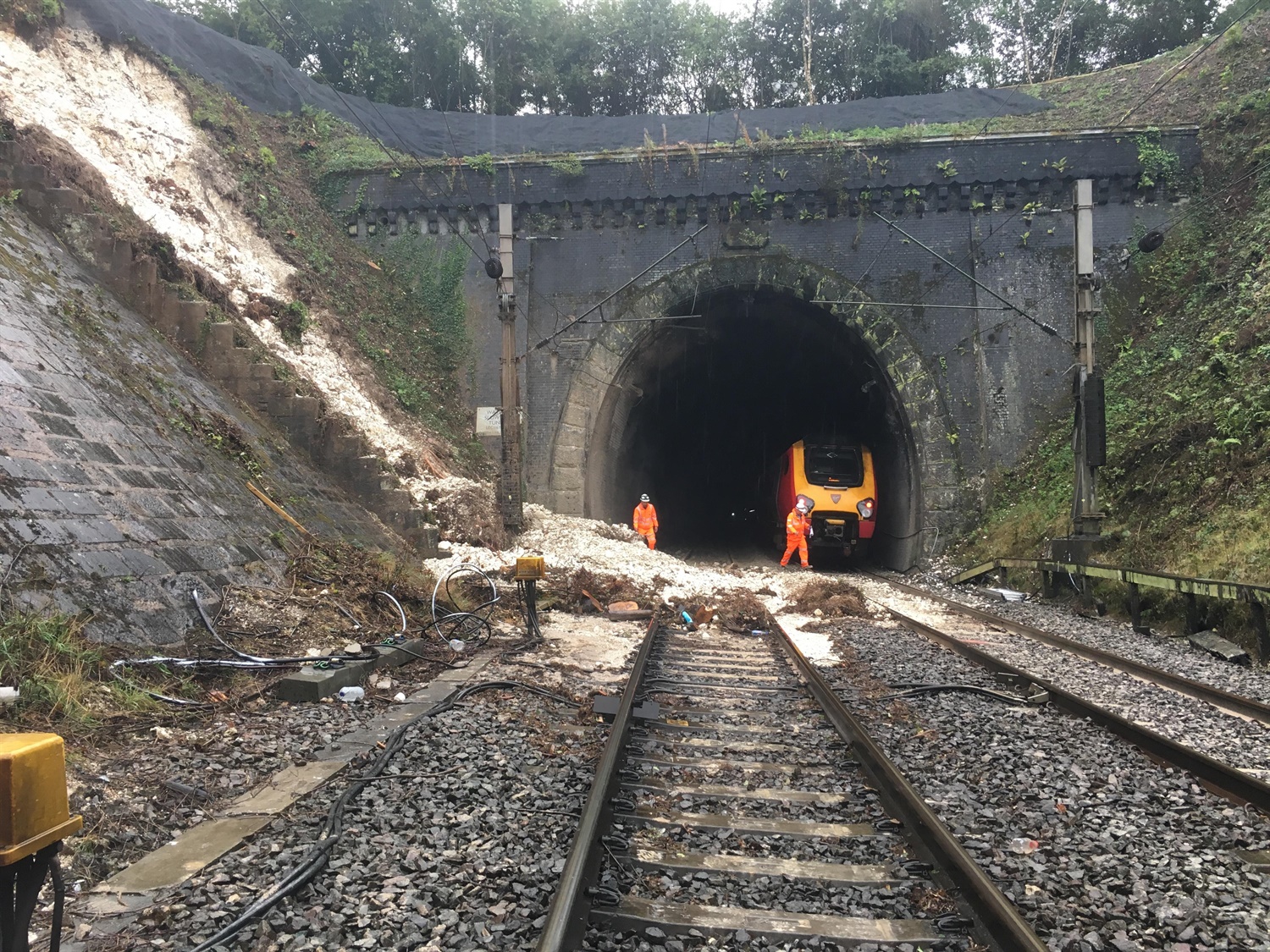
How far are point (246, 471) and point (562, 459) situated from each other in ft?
30.1

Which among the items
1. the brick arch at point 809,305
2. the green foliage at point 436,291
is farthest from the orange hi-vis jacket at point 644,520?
the green foliage at point 436,291

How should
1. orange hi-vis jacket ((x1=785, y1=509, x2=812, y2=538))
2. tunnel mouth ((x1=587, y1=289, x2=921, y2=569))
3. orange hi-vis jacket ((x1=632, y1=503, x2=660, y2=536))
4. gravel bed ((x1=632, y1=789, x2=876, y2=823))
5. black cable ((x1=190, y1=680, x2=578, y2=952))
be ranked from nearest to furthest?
black cable ((x1=190, y1=680, x2=578, y2=952))
gravel bed ((x1=632, y1=789, x2=876, y2=823))
orange hi-vis jacket ((x1=632, y1=503, x2=660, y2=536))
orange hi-vis jacket ((x1=785, y1=509, x2=812, y2=538))
tunnel mouth ((x1=587, y1=289, x2=921, y2=569))

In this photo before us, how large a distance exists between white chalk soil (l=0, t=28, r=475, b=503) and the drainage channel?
9064mm

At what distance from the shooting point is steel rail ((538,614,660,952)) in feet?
8.43

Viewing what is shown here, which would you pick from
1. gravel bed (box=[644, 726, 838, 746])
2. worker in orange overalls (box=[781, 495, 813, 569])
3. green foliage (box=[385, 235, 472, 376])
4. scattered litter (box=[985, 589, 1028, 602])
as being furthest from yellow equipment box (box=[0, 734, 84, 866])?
green foliage (box=[385, 235, 472, 376])

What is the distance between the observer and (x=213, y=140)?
16500mm

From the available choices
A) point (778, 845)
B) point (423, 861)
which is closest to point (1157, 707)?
point (778, 845)

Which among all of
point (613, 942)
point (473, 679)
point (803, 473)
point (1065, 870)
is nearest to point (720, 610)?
point (473, 679)

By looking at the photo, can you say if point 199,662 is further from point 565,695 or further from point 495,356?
point 495,356

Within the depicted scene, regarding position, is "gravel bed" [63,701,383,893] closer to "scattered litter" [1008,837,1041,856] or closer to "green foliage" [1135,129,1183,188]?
"scattered litter" [1008,837,1041,856]

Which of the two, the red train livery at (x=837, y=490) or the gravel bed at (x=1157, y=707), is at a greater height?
the red train livery at (x=837, y=490)

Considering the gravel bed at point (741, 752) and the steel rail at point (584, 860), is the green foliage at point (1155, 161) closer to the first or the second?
the gravel bed at point (741, 752)

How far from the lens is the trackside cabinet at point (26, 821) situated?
1556 millimetres

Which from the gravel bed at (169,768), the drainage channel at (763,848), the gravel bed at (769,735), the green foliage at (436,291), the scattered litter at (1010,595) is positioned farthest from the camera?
the green foliage at (436,291)
